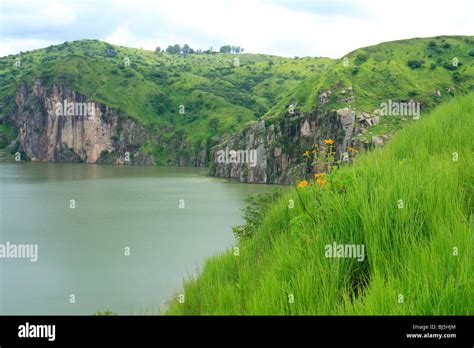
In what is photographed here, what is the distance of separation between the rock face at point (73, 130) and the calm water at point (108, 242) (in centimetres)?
8779

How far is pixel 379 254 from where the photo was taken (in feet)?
13.5

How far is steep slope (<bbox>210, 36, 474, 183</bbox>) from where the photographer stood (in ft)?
324

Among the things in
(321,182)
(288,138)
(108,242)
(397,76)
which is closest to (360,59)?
(397,76)

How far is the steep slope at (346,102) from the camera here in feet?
324

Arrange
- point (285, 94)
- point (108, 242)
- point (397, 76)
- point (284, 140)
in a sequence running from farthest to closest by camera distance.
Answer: point (285, 94)
point (284, 140)
point (397, 76)
point (108, 242)

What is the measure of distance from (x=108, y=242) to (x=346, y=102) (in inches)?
2748

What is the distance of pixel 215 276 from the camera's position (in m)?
6.78

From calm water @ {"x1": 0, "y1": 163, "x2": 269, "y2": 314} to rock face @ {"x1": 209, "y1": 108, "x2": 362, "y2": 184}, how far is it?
714 inches

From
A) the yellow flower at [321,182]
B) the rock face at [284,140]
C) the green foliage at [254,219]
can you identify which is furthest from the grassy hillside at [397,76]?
the yellow flower at [321,182]

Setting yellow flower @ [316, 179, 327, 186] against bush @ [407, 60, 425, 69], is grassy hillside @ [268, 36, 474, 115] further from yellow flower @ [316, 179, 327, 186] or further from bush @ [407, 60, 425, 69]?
yellow flower @ [316, 179, 327, 186]

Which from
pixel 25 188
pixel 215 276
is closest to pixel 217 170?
pixel 25 188

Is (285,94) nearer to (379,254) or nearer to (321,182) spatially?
(321,182)
